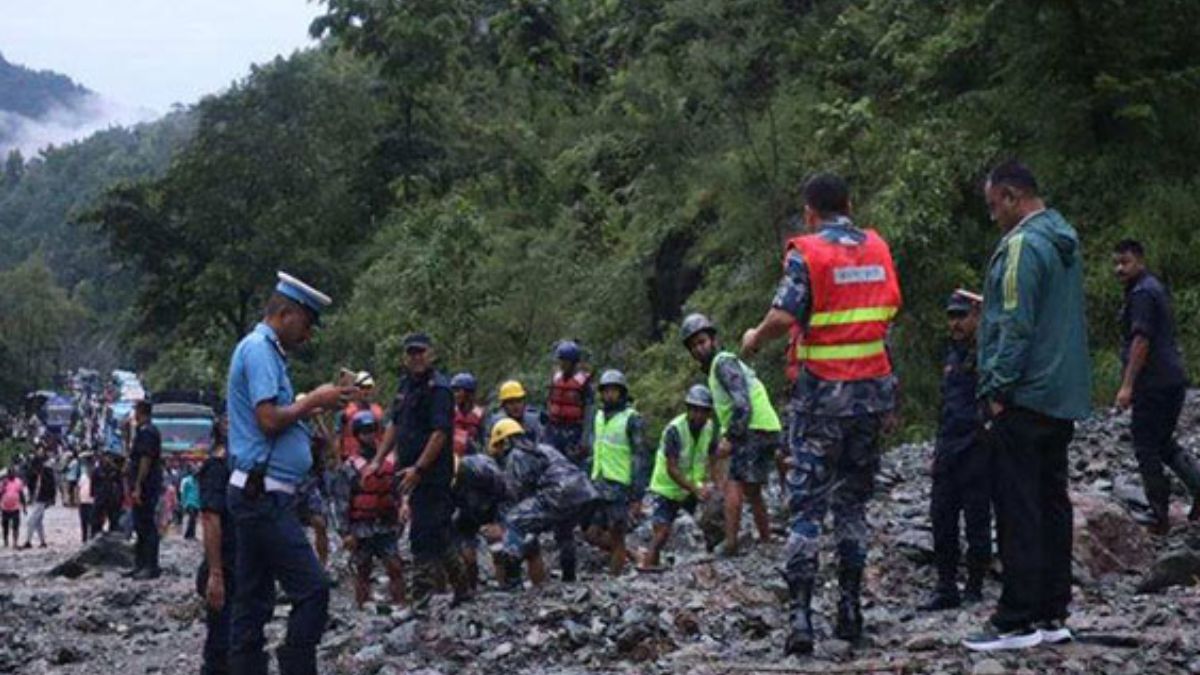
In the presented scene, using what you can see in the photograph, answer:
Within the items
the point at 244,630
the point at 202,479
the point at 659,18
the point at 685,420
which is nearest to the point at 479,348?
the point at 659,18

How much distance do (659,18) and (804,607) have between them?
31141 millimetres

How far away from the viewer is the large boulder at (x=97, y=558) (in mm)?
18719

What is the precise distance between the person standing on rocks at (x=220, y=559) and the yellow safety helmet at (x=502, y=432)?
9.69ft

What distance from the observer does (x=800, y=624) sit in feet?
20.9

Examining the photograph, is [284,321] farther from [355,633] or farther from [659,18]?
[659,18]

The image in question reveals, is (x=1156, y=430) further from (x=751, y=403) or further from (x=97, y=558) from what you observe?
(x=97, y=558)

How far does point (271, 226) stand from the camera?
43.7 metres

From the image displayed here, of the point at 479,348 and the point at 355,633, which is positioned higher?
the point at 479,348

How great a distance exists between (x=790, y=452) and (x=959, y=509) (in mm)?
1968

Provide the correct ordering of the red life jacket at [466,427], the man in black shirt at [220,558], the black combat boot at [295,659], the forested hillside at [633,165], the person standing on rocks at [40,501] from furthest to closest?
the person standing on rocks at [40,501] < the forested hillside at [633,165] < the red life jacket at [466,427] < the man in black shirt at [220,558] < the black combat boot at [295,659]

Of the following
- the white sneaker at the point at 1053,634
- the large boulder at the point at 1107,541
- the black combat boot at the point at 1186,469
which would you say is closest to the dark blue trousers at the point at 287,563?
the white sneaker at the point at 1053,634

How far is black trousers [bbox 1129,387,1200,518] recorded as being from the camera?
29.7 feet

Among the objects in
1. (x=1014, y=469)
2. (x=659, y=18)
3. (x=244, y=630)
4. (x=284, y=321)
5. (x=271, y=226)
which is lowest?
(x=244, y=630)

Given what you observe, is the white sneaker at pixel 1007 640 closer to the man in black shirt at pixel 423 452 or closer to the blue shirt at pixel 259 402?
the blue shirt at pixel 259 402
